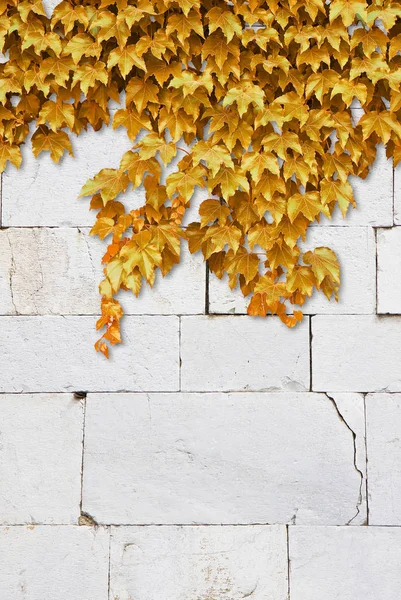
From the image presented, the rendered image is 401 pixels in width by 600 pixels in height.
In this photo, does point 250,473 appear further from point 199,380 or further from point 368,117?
point 368,117

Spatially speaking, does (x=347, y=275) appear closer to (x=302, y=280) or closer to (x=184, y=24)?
(x=302, y=280)

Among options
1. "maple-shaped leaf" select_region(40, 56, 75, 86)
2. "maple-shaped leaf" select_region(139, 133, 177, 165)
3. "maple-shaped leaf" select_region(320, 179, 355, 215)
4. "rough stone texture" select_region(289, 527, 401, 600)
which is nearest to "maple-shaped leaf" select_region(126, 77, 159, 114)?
"maple-shaped leaf" select_region(139, 133, 177, 165)

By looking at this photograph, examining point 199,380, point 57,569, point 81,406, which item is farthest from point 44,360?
point 57,569

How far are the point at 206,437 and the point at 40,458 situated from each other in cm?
65

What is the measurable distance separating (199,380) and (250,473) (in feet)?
1.33

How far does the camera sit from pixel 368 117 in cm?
234

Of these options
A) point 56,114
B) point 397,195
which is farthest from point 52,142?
point 397,195

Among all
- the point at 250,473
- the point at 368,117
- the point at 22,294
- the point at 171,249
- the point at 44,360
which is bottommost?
the point at 250,473

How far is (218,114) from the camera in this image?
2.33 metres

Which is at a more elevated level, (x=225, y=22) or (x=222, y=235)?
(x=225, y=22)

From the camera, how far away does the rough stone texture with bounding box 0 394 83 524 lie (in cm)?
243

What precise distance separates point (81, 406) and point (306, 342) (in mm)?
909

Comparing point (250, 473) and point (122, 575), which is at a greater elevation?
point (250, 473)

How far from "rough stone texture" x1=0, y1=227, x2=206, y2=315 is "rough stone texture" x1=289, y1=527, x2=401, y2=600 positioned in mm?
1091
